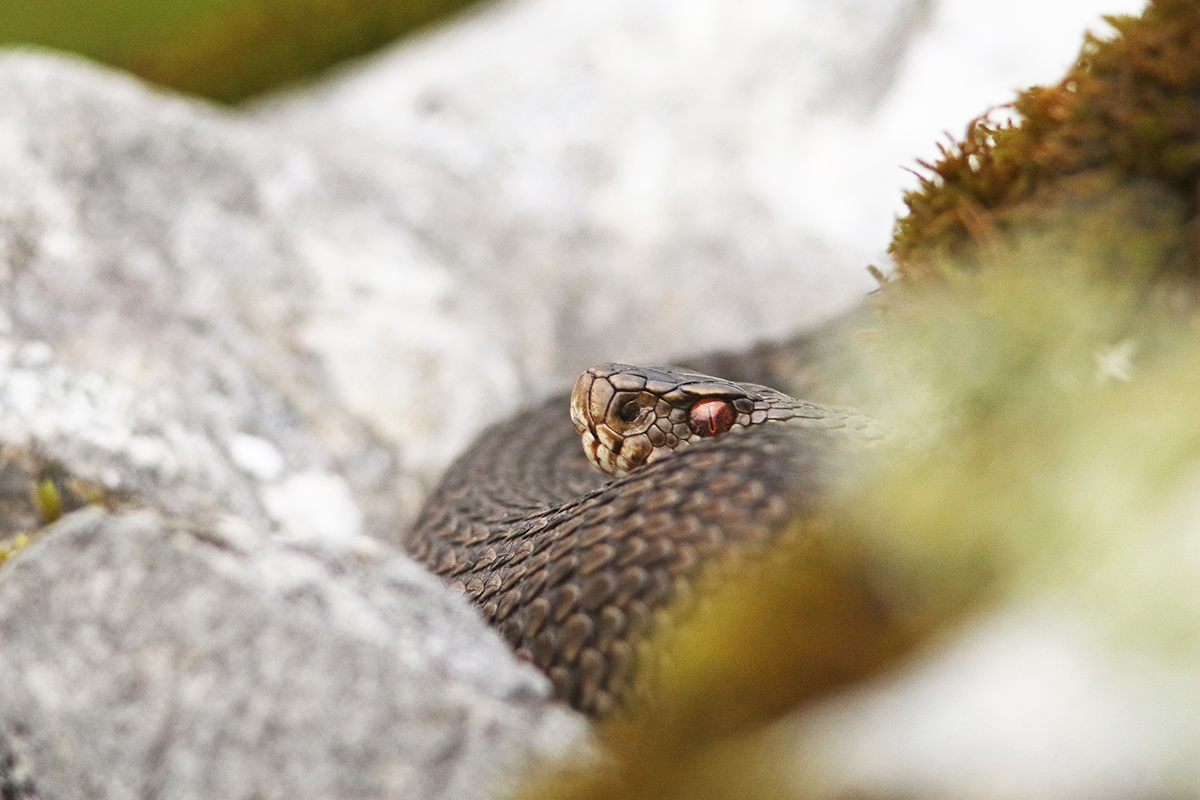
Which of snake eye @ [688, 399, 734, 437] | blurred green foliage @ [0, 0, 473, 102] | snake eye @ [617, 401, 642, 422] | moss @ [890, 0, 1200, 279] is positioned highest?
blurred green foliage @ [0, 0, 473, 102]

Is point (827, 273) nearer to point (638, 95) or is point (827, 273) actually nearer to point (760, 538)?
point (638, 95)

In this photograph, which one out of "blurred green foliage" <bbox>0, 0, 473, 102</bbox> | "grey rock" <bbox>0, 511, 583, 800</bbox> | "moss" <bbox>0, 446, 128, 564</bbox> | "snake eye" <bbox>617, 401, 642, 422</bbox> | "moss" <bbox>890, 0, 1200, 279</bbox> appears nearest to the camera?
"grey rock" <bbox>0, 511, 583, 800</bbox>

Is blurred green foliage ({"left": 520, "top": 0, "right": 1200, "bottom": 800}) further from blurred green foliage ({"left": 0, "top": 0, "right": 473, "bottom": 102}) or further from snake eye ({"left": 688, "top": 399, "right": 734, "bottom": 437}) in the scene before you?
blurred green foliage ({"left": 0, "top": 0, "right": 473, "bottom": 102})

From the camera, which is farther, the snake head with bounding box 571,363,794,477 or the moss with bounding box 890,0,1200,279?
the snake head with bounding box 571,363,794,477

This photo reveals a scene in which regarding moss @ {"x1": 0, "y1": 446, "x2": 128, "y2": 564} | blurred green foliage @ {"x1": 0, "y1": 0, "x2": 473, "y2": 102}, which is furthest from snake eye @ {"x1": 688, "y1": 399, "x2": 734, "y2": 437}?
blurred green foliage @ {"x1": 0, "y1": 0, "x2": 473, "y2": 102}

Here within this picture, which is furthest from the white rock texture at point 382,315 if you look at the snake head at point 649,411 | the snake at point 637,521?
the snake head at point 649,411

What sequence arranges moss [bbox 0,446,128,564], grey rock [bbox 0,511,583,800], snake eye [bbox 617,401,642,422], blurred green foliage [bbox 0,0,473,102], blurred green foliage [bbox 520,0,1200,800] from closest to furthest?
1. blurred green foliage [bbox 520,0,1200,800]
2. grey rock [bbox 0,511,583,800]
3. snake eye [bbox 617,401,642,422]
4. moss [bbox 0,446,128,564]
5. blurred green foliage [bbox 0,0,473,102]

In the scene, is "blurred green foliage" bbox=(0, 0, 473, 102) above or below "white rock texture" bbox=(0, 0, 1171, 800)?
above

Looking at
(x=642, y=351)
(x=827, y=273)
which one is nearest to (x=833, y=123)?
(x=827, y=273)

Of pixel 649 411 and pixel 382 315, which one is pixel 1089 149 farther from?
pixel 382 315
